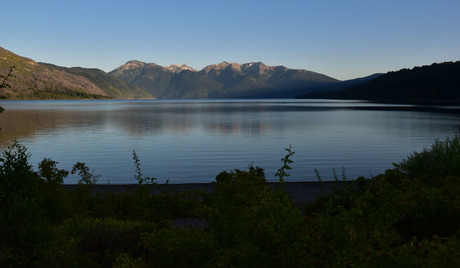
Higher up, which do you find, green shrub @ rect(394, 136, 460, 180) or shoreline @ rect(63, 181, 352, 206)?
green shrub @ rect(394, 136, 460, 180)

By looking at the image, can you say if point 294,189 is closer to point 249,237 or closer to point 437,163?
point 437,163

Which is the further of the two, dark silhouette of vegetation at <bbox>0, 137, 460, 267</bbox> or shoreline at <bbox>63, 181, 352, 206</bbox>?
shoreline at <bbox>63, 181, 352, 206</bbox>

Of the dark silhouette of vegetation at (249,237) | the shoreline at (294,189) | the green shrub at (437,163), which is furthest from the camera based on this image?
the shoreline at (294,189)

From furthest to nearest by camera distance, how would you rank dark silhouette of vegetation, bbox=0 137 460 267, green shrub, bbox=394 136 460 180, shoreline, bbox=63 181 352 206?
shoreline, bbox=63 181 352 206 < green shrub, bbox=394 136 460 180 < dark silhouette of vegetation, bbox=0 137 460 267

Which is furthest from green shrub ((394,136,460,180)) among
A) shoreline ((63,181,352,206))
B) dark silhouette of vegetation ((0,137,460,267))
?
dark silhouette of vegetation ((0,137,460,267))

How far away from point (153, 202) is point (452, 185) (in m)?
10.2

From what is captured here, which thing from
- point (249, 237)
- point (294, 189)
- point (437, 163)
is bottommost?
point (294, 189)

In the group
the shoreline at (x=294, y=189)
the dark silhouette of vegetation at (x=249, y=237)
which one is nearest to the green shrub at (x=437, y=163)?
the shoreline at (x=294, y=189)

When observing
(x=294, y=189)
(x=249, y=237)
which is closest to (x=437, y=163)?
(x=294, y=189)

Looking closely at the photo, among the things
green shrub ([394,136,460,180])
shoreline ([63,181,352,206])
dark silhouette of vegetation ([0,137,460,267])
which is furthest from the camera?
shoreline ([63,181,352,206])

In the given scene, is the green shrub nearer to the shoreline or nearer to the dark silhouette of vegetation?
the shoreline

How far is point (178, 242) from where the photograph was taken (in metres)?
7.71

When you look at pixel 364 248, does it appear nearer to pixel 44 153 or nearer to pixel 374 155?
pixel 374 155

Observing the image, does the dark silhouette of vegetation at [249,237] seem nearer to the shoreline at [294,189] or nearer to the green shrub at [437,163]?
the shoreline at [294,189]
